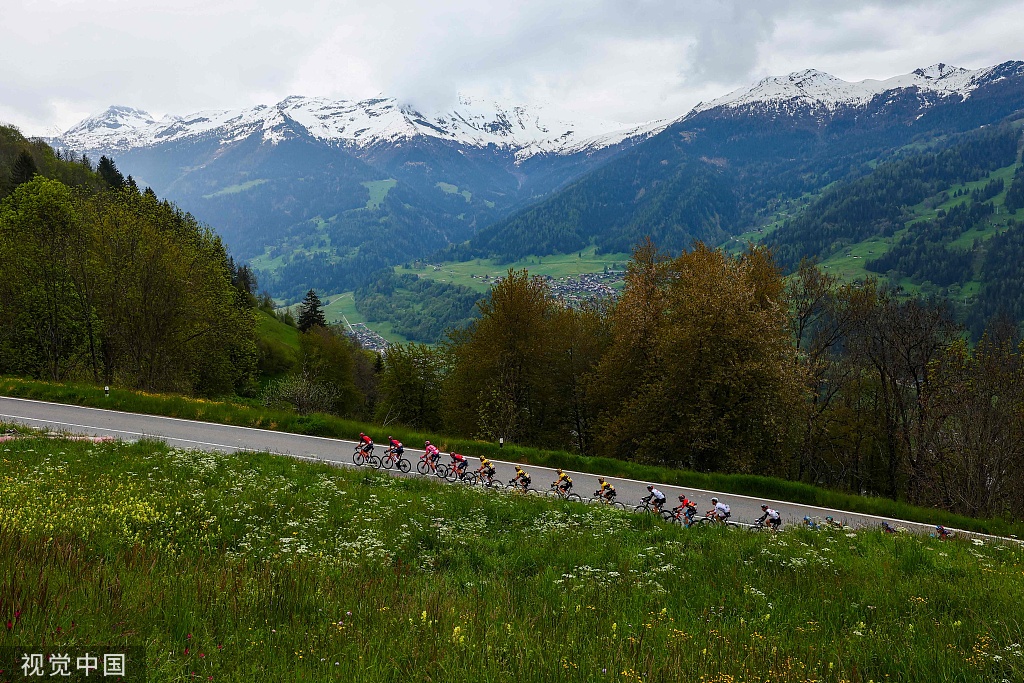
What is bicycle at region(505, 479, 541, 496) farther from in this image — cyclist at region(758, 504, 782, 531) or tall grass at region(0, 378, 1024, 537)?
A: cyclist at region(758, 504, 782, 531)

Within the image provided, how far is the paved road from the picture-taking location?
20.7 meters

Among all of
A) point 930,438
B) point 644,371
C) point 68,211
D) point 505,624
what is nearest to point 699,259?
point 644,371

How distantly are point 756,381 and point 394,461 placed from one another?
20.1m

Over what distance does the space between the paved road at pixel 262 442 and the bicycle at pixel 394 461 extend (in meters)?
1.56

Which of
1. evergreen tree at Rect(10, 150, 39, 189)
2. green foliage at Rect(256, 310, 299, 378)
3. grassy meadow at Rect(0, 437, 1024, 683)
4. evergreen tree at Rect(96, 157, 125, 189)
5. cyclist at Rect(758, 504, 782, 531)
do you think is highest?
evergreen tree at Rect(96, 157, 125, 189)

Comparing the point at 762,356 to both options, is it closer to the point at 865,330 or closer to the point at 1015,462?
the point at 865,330

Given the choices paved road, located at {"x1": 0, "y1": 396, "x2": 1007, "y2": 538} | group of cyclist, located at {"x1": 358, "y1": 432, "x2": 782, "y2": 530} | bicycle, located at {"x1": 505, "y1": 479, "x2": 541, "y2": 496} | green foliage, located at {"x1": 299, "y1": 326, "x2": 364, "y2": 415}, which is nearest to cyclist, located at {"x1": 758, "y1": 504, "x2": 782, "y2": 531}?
group of cyclist, located at {"x1": 358, "y1": 432, "x2": 782, "y2": 530}

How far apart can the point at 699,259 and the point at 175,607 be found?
117 ft

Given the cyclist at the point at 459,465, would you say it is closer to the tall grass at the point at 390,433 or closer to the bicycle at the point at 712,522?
the tall grass at the point at 390,433

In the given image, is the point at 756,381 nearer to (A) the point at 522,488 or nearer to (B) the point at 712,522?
(B) the point at 712,522

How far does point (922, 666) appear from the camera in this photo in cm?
536

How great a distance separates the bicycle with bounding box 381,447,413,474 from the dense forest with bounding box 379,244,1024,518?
48.4 ft

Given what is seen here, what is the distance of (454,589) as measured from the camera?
680 centimetres

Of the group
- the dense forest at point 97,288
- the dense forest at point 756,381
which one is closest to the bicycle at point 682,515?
the dense forest at point 756,381
